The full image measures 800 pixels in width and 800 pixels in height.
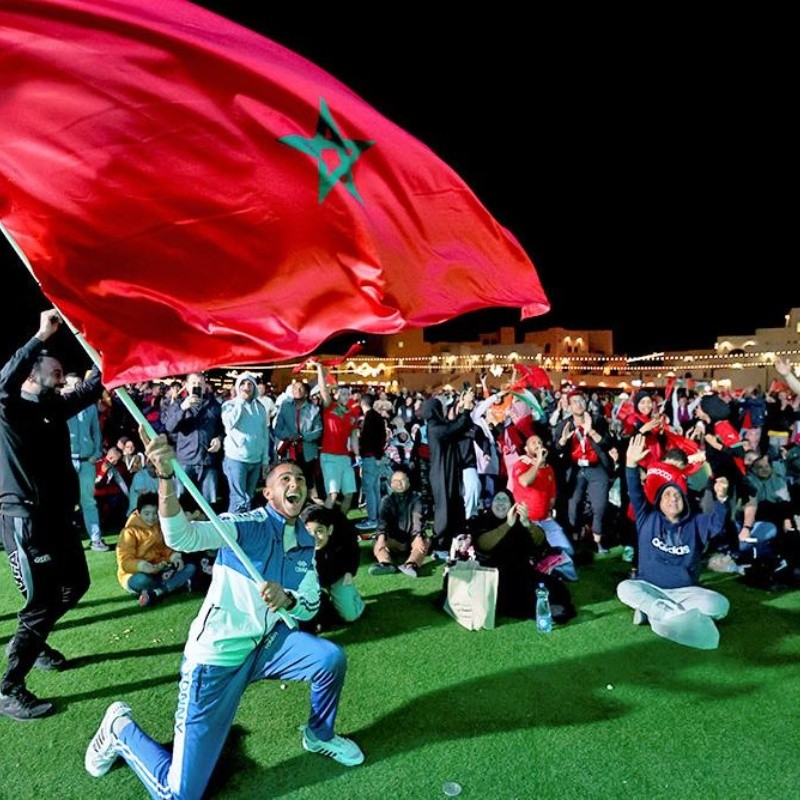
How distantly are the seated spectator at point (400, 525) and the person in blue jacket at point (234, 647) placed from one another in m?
3.73

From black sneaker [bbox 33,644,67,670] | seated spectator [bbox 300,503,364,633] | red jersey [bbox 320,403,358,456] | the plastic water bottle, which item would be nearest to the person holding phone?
red jersey [bbox 320,403,358,456]

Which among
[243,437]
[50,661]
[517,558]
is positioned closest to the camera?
[50,661]

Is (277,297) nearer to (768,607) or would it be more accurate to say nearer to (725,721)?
(725,721)

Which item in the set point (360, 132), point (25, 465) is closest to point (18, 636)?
point (25, 465)

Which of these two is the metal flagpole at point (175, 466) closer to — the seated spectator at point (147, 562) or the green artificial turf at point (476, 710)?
the green artificial turf at point (476, 710)

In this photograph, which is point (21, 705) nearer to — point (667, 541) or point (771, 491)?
point (667, 541)

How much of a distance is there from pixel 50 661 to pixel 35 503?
140 centimetres

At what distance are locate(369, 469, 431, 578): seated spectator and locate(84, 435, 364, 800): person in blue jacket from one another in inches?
147

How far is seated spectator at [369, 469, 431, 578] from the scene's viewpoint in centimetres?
728

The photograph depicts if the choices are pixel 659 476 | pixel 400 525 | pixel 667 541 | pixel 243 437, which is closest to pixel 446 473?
pixel 400 525

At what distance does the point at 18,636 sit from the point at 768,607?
6562 mm

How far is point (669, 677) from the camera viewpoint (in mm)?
4512

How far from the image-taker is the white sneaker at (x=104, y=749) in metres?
3.29

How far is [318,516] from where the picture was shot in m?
5.52
